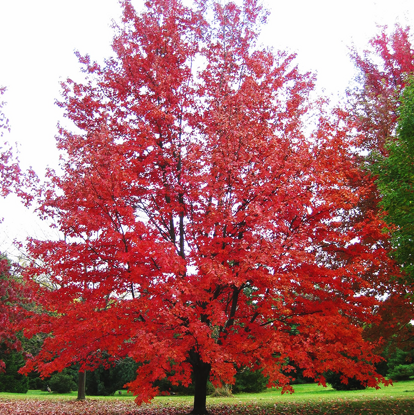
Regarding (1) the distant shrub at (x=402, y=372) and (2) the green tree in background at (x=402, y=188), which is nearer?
(2) the green tree in background at (x=402, y=188)

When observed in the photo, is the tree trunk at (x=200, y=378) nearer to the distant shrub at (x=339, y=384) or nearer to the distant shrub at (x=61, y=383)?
the distant shrub at (x=339, y=384)

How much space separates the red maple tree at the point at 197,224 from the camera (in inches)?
339

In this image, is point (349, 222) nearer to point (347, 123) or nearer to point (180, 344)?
point (347, 123)

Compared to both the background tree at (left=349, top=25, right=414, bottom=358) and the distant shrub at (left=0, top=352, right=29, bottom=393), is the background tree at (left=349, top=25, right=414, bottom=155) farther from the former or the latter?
the distant shrub at (left=0, top=352, right=29, bottom=393)

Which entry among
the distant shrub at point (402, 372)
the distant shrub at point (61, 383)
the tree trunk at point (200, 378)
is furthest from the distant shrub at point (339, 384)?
Result: the distant shrub at point (61, 383)

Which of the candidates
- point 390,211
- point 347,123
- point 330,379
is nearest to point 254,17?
point 347,123

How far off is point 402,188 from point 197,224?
5.40 metres

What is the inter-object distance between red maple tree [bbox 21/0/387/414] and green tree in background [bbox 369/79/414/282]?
61 cm

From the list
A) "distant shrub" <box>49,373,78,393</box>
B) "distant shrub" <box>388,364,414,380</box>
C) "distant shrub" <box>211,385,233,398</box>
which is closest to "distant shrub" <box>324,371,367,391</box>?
"distant shrub" <box>211,385,233,398</box>

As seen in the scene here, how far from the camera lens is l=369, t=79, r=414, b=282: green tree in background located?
10000mm

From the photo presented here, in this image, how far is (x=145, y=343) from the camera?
7863 millimetres

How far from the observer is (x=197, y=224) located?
402 inches

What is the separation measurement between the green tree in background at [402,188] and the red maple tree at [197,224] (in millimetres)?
613

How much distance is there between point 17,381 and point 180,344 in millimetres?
24386
